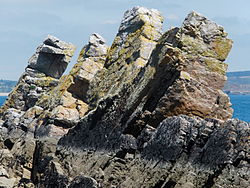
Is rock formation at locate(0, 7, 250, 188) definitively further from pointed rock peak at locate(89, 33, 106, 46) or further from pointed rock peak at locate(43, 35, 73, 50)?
pointed rock peak at locate(43, 35, 73, 50)

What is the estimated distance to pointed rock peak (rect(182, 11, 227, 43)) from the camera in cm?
3170

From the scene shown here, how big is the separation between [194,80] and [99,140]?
26.9ft

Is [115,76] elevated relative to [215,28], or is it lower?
lower

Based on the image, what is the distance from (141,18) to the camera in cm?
4688

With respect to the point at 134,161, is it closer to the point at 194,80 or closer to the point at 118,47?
the point at 194,80

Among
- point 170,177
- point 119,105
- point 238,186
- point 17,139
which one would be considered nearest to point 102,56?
point 17,139


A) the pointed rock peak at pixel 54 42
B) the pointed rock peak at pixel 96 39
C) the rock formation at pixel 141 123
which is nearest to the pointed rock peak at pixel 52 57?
Answer: the pointed rock peak at pixel 54 42

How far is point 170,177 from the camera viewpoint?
79.7ft

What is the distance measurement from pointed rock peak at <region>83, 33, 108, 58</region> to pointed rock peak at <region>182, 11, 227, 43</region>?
77.6 feet

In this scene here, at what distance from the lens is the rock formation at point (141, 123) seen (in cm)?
2333

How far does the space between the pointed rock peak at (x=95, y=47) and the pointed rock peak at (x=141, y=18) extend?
6334mm

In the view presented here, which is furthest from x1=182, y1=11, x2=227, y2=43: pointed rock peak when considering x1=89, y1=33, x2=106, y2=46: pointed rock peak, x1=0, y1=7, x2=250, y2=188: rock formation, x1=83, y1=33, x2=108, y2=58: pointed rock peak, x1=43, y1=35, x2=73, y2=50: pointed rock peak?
x1=43, y1=35, x2=73, y2=50: pointed rock peak

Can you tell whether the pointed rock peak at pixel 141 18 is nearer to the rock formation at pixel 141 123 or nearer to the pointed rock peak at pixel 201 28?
the rock formation at pixel 141 123

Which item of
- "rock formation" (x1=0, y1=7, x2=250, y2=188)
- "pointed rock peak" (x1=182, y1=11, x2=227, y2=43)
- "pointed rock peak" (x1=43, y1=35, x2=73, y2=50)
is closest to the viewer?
"rock formation" (x1=0, y1=7, x2=250, y2=188)
